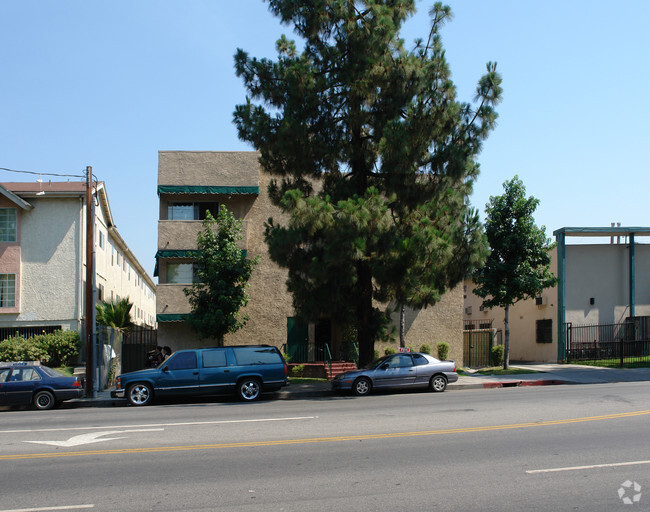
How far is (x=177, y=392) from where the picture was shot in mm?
17297

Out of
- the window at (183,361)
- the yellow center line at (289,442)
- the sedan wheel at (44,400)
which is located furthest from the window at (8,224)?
the yellow center line at (289,442)

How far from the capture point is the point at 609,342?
93.0ft

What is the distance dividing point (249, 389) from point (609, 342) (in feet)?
61.1

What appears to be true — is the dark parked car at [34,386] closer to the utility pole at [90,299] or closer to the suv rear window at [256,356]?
the utility pole at [90,299]

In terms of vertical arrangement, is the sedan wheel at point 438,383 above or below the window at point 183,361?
below

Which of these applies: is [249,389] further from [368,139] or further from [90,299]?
[368,139]

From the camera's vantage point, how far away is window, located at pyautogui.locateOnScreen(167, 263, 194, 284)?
26562 mm

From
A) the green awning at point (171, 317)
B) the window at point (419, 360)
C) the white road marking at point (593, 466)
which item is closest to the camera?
the white road marking at point (593, 466)

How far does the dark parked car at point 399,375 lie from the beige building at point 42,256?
13.3 metres

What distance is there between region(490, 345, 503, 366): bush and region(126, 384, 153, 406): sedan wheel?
17.1m

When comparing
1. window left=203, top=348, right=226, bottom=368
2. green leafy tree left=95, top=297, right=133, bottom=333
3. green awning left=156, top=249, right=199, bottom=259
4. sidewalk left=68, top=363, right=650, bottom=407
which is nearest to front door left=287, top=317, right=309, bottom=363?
sidewalk left=68, top=363, right=650, bottom=407

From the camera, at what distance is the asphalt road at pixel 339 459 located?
6.63 meters

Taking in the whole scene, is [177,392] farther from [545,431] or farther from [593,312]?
[593,312]

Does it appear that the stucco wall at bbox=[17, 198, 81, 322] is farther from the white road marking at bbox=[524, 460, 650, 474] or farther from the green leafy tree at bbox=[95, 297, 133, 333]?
the white road marking at bbox=[524, 460, 650, 474]
